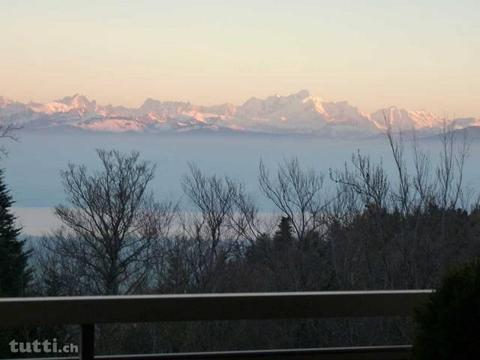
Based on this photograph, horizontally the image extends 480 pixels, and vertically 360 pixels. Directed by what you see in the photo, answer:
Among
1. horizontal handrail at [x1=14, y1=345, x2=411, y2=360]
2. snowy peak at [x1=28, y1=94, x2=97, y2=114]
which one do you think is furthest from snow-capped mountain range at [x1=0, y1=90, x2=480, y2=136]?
horizontal handrail at [x1=14, y1=345, x2=411, y2=360]

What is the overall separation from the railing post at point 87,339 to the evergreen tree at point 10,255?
5954mm

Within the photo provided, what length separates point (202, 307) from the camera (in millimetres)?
3084

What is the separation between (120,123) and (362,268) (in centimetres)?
667

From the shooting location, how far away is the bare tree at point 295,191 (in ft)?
41.9

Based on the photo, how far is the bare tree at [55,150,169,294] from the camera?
11.7m

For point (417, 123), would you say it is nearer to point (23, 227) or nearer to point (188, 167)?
point (188, 167)

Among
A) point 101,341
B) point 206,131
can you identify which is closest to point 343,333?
point 101,341

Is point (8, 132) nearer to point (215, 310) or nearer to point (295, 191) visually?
point (295, 191)

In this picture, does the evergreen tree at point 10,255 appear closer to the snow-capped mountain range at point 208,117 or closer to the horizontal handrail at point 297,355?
the snow-capped mountain range at point 208,117

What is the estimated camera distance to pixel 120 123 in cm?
1509

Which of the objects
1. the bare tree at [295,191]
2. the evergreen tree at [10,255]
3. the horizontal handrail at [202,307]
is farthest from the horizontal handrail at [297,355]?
the bare tree at [295,191]

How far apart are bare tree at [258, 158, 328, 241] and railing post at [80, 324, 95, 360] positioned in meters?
9.75

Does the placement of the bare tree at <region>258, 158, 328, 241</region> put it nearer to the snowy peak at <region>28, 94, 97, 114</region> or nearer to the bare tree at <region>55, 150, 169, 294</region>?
the bare tree at <region>55, 150, 169, 294</region>

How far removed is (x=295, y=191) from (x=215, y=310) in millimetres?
10063
